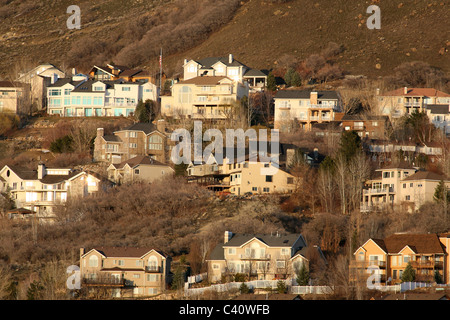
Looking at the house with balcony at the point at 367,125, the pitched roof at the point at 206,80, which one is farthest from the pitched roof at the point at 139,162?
the house with balcony at the point at 367,125

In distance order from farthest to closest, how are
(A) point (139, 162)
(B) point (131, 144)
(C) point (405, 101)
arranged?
(C) point (405, 101)
(B) point (131, 144)
(A) point (139, 162)

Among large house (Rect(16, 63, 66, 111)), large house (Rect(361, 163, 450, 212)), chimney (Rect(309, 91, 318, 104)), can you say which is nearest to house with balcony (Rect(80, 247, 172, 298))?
large house (Rect(361, 163, 450, 212))

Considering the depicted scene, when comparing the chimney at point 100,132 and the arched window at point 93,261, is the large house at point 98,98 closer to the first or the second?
the chimney at point 100,132

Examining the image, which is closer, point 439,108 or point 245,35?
point 439,108

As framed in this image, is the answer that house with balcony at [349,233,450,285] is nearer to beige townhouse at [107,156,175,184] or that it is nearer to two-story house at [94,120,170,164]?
beige townhouse at [107,156,175,184]

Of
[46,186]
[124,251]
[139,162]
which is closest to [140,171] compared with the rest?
[139,162]

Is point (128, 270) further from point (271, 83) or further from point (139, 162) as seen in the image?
point (271, 83)
